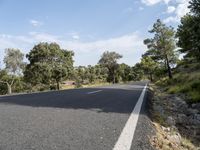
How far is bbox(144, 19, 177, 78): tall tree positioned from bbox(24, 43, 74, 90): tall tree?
1638 cm

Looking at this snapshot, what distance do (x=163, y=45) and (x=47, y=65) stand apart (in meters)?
21.7

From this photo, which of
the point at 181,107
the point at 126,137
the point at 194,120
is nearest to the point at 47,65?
the point at 181,107

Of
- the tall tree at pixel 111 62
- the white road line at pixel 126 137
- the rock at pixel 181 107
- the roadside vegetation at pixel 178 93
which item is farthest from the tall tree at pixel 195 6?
the tall tree at pixel 111 62

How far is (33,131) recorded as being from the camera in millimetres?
4410

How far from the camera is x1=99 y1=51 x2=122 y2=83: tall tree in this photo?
310 ft

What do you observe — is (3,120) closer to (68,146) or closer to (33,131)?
(33,131)

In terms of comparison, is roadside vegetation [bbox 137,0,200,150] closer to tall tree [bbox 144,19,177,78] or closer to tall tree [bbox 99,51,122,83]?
tall tree [bbox 144,19,177,78]

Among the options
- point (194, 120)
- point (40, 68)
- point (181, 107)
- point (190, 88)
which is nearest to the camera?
point (194, 120)

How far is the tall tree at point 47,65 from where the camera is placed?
138 feet

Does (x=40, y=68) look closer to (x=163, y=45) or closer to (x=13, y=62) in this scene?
(x=13, y=62)

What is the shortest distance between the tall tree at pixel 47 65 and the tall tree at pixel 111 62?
164 ft

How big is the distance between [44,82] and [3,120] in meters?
40.8

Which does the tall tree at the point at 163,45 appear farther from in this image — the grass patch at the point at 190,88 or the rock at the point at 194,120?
the rock at the point at 194,120

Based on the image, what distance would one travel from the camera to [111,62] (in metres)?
96.1
